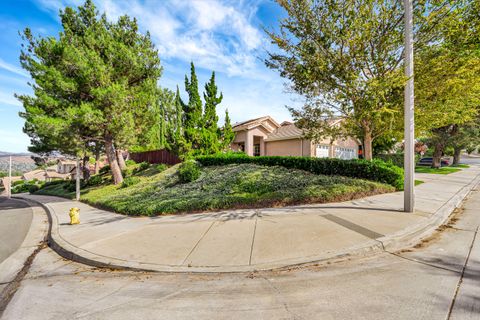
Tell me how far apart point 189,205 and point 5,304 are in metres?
5.10

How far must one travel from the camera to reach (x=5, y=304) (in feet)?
10.4

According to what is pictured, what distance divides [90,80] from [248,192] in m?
11.2

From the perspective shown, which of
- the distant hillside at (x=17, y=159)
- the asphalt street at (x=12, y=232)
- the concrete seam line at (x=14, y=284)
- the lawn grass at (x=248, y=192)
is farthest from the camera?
the distant hillside at (x=17, y=159)

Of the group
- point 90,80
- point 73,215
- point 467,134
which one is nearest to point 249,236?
point 73,215

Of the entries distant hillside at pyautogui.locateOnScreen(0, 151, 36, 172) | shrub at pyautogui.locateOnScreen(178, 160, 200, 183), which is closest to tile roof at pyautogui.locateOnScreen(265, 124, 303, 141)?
shrub at pyautogui.locateOnScreen(178, 160, 200, 183)

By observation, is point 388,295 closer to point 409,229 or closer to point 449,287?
point 449,287

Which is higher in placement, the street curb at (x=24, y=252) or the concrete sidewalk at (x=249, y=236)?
the concrete sidewalk at (x=249, y=236)

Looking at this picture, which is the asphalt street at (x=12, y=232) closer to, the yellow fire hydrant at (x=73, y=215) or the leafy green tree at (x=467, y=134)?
the yellow fire hydrant at (x=73, y=215)

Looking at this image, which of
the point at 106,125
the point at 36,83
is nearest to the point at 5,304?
the point at 106,125

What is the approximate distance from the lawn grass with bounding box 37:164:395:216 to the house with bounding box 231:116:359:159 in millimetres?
7725

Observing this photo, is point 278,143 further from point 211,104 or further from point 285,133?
point 211,104

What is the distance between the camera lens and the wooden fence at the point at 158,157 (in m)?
19.6

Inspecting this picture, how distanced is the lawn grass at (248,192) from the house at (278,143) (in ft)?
25.3

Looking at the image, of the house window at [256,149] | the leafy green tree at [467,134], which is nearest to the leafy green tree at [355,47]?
the house window at [256,149]
